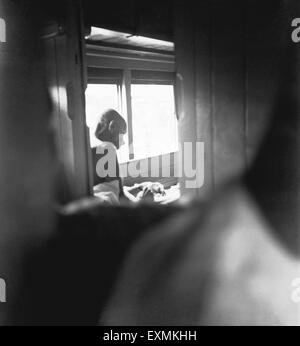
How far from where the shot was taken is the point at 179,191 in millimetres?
1604

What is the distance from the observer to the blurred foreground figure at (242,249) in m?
1.26

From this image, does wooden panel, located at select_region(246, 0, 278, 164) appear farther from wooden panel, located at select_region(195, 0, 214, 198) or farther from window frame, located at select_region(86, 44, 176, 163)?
window frame, located at select_region(86, 44, 176, 163)

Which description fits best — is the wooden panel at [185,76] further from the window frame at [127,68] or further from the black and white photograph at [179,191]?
the window frame at [127,68]

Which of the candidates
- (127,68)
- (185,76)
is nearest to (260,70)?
(185,76)

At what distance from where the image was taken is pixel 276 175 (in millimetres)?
1288

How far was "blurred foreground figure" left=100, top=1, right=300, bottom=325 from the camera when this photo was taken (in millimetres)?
1262

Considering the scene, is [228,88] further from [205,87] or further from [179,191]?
[179,191]

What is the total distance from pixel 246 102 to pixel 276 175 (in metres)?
0.27

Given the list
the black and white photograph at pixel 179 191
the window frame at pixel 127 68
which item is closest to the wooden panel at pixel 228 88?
the black and white photograph at pixel 179 191

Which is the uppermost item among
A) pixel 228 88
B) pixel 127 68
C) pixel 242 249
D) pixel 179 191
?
pixel 127 68

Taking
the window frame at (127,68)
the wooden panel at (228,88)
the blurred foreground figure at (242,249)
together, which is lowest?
the blurred foreground figure at (242,249)

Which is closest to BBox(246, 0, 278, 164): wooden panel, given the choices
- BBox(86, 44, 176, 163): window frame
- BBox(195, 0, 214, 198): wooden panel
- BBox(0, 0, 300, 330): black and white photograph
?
BBox(0, 0, 300, 330): black and white photograph

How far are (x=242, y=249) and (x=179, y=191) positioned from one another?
0.37 metres

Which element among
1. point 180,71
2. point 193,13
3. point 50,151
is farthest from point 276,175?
point 50,151
